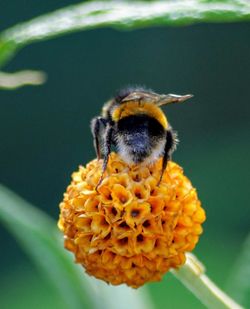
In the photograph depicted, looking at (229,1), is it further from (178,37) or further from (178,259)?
(178,37)

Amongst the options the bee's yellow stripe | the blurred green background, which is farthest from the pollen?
the blurred green background

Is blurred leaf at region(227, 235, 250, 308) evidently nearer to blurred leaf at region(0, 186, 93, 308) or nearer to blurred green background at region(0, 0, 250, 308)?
blurred leaf at region(0, 186, 93, 308)

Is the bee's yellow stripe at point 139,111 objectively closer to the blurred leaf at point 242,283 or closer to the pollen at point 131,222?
the pollen at point 131,222

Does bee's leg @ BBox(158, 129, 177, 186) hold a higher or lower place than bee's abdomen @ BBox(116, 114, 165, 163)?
lower

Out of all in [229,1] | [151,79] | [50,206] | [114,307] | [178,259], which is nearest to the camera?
[229,1]

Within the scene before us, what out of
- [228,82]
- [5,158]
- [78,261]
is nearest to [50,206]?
[5,158]

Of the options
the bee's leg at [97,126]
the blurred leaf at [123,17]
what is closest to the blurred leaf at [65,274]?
the bee's leg at [97,126]
